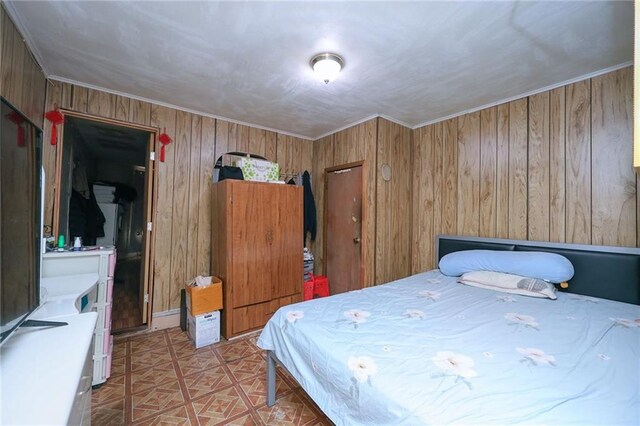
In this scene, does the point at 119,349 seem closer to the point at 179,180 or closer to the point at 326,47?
the point at 179,180

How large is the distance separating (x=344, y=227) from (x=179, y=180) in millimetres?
2209

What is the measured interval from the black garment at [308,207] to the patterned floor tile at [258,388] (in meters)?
2.21

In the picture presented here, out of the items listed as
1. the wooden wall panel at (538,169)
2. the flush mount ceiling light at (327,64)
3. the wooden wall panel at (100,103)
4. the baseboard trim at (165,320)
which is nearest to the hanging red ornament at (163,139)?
the wooden wall panel at (100,103)

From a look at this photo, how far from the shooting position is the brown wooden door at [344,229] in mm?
3393

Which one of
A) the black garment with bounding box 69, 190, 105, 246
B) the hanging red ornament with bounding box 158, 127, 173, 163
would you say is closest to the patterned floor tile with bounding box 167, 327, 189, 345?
the black garment with bounding box 69, 190, 105, 246

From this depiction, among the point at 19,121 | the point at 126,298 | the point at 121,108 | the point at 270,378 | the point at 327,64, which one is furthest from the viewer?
the point at 126,298

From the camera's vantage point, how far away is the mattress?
35.5 inches

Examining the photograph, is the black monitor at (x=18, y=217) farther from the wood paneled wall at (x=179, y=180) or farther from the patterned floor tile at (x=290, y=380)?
the wood paneled wall at (x=179, y=180)

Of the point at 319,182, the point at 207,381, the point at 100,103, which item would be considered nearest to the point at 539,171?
the point at 319,182

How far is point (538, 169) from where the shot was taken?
2.55 metres

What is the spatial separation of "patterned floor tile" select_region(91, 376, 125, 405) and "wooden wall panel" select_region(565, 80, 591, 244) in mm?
4024

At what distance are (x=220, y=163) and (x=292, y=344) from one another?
2.60 m

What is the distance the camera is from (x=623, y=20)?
5.42ft

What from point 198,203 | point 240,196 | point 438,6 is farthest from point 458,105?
point 198,203
